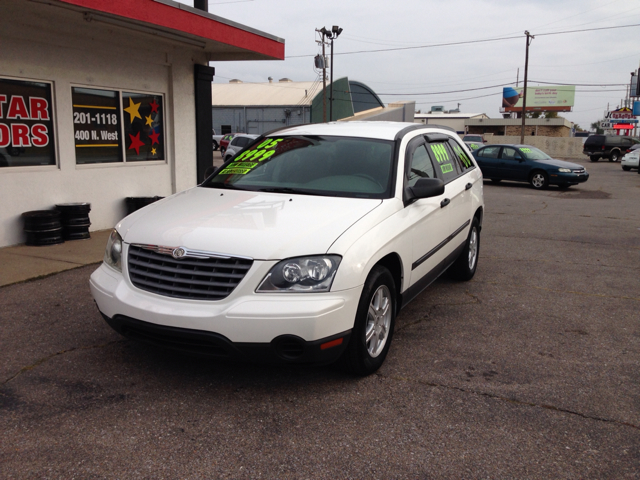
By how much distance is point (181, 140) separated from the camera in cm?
1080

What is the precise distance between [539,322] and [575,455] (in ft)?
7.52

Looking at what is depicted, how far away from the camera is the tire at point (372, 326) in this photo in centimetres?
366

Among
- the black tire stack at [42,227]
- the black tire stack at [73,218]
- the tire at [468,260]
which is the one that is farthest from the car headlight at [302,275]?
the black tire stack at [73,218]

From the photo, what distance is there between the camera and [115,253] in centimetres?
401

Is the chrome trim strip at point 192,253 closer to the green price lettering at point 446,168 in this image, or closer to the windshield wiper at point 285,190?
the windshield wiper at point 285,190

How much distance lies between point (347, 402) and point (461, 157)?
3819mm

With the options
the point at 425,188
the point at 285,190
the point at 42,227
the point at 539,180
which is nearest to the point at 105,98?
the point at 42,227

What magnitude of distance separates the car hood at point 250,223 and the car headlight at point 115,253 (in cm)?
8

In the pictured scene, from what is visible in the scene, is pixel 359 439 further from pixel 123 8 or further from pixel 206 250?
pixel 123 8

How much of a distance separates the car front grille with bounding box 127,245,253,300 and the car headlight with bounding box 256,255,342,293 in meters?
0.17

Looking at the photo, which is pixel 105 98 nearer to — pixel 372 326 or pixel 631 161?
pixel 372 326

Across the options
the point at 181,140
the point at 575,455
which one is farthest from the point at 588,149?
the point at 575,455

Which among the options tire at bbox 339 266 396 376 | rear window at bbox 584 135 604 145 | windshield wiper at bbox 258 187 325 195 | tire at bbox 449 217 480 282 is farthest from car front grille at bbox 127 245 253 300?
rear window at bbox 584 135 604 145

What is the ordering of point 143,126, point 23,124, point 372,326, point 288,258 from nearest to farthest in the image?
point 288,258 < point 372,326 < point 23,124 < point 143,126
